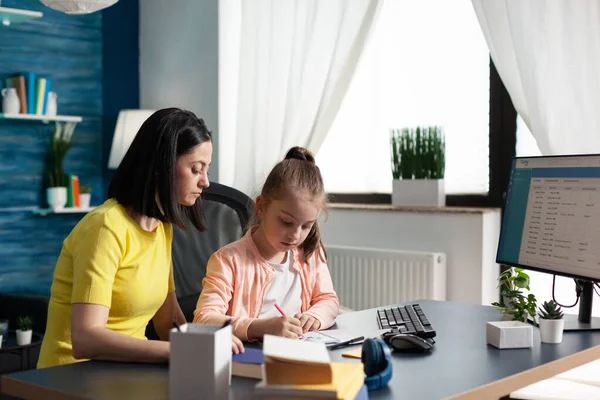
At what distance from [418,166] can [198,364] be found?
244 centimetres

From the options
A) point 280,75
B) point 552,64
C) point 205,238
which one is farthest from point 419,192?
point 205,238

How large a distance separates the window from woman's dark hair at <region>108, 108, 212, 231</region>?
6.54 feet

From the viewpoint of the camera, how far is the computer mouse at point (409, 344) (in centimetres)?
147

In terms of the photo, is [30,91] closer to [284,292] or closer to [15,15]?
[15,15]

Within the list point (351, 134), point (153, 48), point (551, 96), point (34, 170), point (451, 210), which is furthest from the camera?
point (153, 48)

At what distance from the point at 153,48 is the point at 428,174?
1.98 m

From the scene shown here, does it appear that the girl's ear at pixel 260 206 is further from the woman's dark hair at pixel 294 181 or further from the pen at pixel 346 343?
the pen at pixel 346 343

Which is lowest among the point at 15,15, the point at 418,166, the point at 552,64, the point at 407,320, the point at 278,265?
the point at 407,320

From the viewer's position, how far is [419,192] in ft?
11.1

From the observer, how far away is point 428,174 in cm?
338

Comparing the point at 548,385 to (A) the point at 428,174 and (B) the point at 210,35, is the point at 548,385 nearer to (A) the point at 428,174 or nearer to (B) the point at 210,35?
(A) the point at 428,174

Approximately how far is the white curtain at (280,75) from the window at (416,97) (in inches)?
7.8

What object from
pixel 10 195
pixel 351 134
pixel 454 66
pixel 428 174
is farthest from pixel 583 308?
pixel 10 195

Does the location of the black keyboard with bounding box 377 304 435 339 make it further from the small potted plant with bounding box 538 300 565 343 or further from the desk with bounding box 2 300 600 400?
the small potted plant with bounding box 538 300 565 343
